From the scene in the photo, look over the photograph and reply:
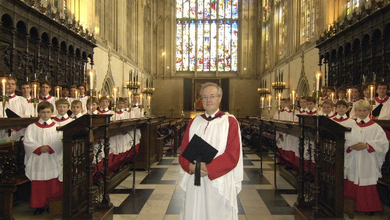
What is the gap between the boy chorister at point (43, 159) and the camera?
3.91m

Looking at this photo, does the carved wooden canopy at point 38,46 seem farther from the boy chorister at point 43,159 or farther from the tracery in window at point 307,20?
the tracery in window at point 307,20

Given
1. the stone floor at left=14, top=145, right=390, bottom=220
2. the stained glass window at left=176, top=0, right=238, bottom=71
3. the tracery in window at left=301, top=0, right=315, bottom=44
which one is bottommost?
the stone floor at left=14, top=145, right=390, bottom=220

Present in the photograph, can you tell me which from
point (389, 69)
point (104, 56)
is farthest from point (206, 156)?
point (104, 56)

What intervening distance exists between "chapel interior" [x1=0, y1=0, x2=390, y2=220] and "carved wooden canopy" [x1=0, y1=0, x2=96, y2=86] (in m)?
0.04

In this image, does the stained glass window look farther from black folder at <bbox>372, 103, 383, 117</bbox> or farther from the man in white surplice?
the man in white surplice

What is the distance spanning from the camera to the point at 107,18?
15938mm

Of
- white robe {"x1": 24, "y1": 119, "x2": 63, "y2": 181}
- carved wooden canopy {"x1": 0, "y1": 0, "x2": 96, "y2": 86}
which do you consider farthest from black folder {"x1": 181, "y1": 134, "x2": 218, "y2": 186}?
carved wooden canopy {"x1": 0, "y1": 0, "x2": 96, "y2": 86}

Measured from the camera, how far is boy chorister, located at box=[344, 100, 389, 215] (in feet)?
12.9

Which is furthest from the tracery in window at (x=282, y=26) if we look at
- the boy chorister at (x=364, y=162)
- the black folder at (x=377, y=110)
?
the boy chorister at (x=364, y=162)

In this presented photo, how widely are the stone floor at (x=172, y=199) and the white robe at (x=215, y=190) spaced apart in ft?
5.17

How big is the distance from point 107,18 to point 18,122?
13.0 metres

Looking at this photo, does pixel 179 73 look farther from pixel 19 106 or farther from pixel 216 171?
pixel 216 171

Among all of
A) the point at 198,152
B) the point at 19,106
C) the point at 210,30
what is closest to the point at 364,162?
the point at 198,152

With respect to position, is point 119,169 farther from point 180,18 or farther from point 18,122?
point 180,18
